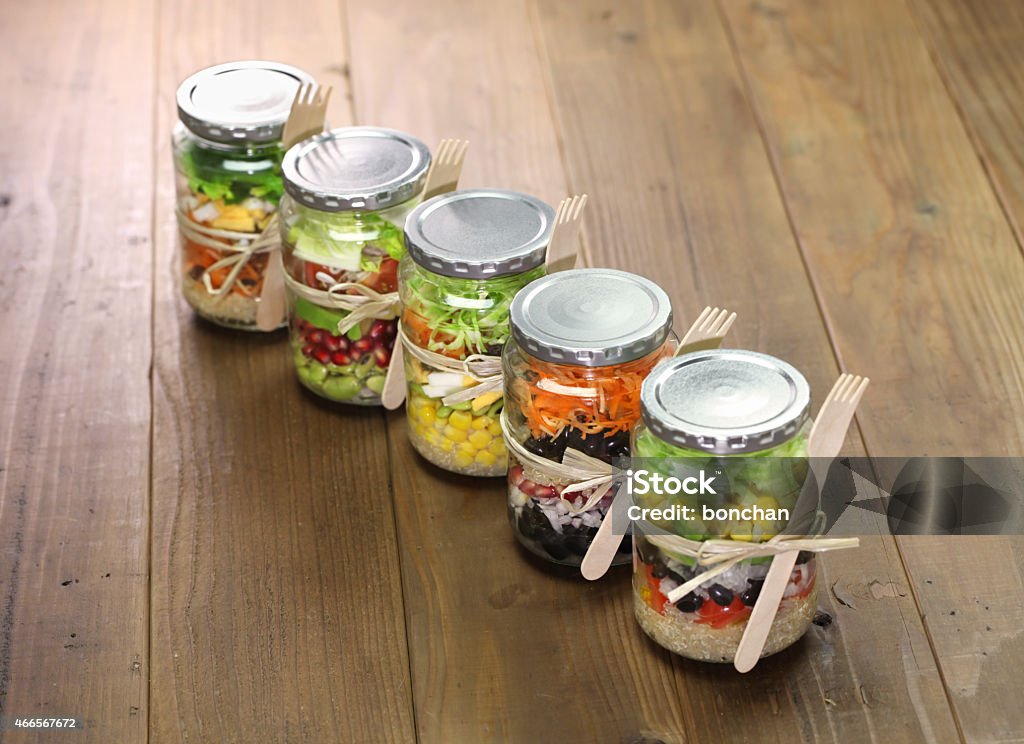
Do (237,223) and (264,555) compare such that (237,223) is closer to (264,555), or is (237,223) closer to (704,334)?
(264,555)

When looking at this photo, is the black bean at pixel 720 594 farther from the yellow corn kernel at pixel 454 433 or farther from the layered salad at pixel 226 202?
the layered salad at pixel 226 202

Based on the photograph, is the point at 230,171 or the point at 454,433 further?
the point at 230,171

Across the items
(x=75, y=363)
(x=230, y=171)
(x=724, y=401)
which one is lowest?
(x=75, y=363)

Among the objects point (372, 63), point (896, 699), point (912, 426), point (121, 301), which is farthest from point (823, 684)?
point (372, 63)

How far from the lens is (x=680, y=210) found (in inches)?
69.5

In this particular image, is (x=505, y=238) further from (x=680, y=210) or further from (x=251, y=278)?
(x=680, y=210)

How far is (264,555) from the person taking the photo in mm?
1289

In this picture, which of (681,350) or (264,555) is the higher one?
(681,350)

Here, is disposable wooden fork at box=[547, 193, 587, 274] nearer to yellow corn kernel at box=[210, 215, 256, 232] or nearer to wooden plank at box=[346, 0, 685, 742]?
wooden plank at box=[346, 0, 685, 742]

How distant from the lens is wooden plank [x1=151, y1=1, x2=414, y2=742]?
3.74 feet

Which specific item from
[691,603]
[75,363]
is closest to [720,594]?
[691,603]

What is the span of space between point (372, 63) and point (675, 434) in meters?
1.16

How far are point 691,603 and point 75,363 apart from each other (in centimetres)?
78

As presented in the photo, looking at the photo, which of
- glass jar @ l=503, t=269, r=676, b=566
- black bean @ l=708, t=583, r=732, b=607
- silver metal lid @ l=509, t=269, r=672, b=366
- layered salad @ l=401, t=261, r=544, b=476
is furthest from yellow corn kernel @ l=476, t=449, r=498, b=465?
black bean @ l=708, t=583, r=732, b=607
